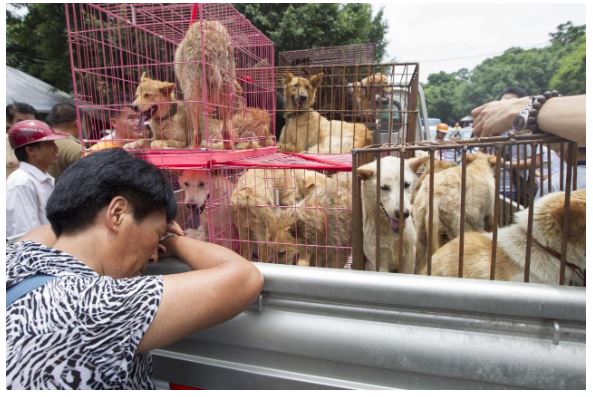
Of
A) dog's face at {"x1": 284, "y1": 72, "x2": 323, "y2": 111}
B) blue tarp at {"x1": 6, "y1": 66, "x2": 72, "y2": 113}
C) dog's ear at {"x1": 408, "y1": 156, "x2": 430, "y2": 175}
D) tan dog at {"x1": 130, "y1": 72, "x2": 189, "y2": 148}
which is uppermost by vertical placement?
blue tarp at {"x1": 6, "y1": 66, "x2": 72, "y2": 113}

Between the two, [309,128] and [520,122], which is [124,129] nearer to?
[309,128]

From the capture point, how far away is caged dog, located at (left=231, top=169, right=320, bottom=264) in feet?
11.0

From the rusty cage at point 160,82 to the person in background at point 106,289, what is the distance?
1.60m

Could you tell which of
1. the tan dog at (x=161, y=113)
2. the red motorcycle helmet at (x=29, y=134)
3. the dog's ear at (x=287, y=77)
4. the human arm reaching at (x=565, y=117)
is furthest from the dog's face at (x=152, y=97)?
the human arm reaching at (x=565, y=117)

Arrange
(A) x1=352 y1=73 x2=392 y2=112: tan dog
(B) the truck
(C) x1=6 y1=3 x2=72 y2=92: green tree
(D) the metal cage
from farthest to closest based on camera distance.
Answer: (C) x1=6 y1=3 x2=72 y2=92: green tree < (D) the metal cage < (A) x1=352 y1=73 x2=392 y2=112: tan dog < (B) the truck

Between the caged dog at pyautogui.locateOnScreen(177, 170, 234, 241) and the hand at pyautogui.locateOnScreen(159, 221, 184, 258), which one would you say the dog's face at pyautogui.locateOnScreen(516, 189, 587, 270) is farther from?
the caged dog at pyautogui.locateOnScreen(177, 170, 234, 241)

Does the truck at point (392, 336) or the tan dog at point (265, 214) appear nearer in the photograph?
the truck at point (392, 336)

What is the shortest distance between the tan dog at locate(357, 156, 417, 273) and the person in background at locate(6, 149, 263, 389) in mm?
1914

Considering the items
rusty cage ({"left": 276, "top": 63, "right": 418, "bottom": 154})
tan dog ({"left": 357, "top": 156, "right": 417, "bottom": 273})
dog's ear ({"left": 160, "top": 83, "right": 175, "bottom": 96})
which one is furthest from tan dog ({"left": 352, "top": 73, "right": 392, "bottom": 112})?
dog's ear ({"left": 160, "top": 83, "right": 175, "bottom": 96})

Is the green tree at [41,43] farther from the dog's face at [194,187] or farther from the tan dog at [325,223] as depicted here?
the tan dog at [325,223]

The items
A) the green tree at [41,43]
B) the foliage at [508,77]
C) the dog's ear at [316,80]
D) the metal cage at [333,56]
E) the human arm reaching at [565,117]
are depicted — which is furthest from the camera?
the foliage at [508,77]

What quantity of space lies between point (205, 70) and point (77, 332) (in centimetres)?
238

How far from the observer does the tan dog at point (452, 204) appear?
132 inches

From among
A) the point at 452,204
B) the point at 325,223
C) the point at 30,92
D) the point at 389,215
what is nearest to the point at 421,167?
the point at 452,204
